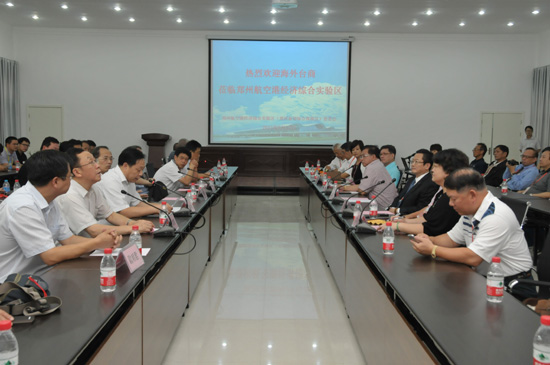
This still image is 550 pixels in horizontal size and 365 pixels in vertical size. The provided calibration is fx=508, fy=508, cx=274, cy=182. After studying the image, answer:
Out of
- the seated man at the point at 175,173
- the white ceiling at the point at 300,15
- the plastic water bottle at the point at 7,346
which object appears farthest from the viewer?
the white ceiling at the point at 300,15

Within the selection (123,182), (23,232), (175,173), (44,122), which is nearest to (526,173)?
(175,173)

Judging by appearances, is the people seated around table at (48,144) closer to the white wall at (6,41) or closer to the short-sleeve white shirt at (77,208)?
the short-sleeve white shirt at (77,208)

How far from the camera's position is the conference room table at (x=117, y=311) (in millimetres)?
1459

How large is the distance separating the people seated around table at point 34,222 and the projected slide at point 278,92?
864 cm

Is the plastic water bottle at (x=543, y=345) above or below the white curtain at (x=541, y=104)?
below

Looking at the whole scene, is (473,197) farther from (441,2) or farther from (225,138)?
(225,138)

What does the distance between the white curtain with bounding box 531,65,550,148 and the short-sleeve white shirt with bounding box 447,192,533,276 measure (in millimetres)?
8738

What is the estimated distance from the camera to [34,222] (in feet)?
7.23

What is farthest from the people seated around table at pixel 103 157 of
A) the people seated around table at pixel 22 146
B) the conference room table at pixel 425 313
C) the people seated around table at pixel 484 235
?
the people seated around table at pixel 22 146

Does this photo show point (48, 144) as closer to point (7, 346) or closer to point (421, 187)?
point (421, 187)

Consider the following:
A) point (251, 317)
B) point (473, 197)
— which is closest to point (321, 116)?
point (251, 317)

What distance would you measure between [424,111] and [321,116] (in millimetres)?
2225

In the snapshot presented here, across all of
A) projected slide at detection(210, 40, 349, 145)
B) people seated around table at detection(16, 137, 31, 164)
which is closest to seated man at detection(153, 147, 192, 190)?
people seated around table at detection(16, 137, 31, 164)

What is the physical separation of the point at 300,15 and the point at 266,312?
276 inches
